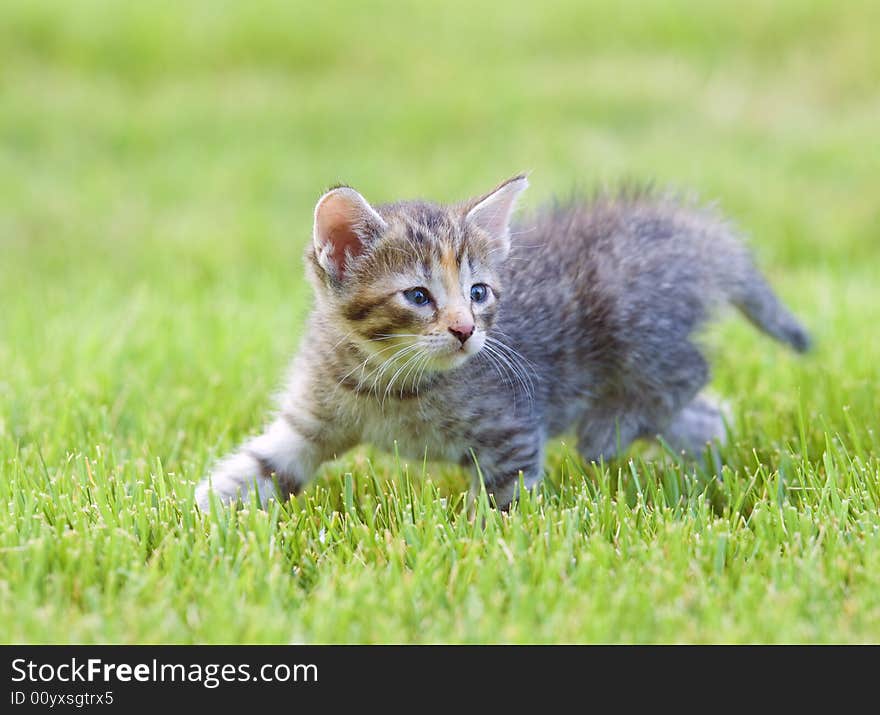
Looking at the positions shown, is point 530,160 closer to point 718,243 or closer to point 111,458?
point 718,243

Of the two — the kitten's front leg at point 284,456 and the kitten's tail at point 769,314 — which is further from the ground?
the kitten's tail at point 769,314

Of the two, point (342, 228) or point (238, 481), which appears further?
point (238, 481)

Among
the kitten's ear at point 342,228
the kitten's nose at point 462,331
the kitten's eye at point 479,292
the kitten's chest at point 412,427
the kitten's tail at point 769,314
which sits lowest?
the kitten's chest at point 412,427

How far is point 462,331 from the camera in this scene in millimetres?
3527

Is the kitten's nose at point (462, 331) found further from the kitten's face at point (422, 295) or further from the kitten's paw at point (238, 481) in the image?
the kitten's paw at point (238, 481)

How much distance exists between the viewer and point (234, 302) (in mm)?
6855

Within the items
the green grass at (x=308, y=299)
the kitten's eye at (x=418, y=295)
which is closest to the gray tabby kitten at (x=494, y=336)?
the kitten's eye at (x=418, y=295)

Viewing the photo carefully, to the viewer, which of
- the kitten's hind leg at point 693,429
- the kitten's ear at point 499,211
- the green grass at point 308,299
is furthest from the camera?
Result: the kitten's hind leg at point 693,429

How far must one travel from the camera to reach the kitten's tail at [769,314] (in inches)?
194

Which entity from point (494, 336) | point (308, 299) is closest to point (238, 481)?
point (308, 299)

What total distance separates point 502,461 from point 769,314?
1839 millimetres

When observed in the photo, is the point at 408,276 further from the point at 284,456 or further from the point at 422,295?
the point at 284,456

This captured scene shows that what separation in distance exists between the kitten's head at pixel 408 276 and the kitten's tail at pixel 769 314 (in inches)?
59.8

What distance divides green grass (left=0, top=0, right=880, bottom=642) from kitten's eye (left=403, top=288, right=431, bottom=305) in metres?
0.60
